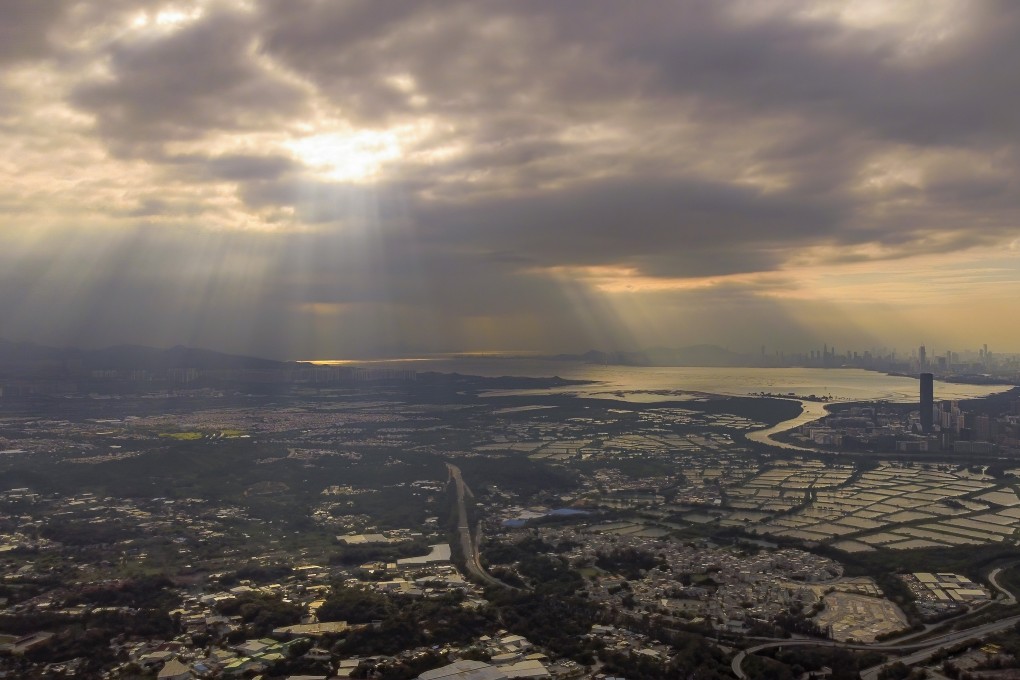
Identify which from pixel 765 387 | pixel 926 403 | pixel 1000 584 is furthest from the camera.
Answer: pixel 765 387

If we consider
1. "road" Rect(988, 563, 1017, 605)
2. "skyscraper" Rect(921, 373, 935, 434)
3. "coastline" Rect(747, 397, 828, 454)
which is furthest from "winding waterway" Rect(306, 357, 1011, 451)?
"road" Rect(988, 563, 1017, 605)

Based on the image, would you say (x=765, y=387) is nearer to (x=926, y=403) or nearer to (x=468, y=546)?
(x=926, y=403)

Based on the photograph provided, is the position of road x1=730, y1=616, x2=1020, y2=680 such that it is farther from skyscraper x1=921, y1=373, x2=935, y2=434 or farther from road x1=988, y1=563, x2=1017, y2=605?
skyscraper x1=921, y1=373, x2=935, y2=434

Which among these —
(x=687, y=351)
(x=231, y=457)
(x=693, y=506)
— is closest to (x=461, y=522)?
(x=693, y=506)

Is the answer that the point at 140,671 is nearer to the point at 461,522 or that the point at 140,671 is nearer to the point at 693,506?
the point at 461,522

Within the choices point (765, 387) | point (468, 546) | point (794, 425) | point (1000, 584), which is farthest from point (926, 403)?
point (765, 387)

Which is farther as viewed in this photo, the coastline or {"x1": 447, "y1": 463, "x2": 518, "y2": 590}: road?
the coastline

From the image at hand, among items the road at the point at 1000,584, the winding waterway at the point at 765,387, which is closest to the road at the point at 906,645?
the road at the point at 1000,584
